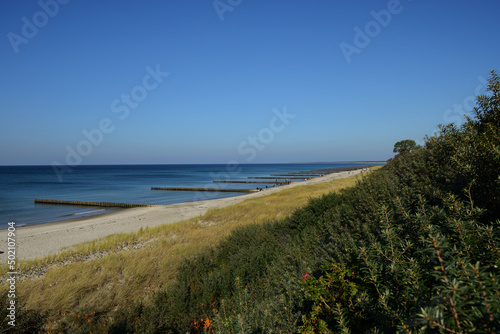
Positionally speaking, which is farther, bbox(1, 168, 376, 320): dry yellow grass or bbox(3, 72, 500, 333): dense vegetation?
bbox(1, 168, 376, 320): dry yellow grass

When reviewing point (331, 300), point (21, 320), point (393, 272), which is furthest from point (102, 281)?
point (393, 272)

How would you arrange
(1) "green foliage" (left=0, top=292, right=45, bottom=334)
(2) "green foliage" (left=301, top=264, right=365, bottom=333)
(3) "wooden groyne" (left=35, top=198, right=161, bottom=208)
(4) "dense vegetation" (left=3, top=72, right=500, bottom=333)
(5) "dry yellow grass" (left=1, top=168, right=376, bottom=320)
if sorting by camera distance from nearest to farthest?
1. (4) "dense vegetation" (left=3, top=72, right=500, bottom=333)
2. (2) "green foliage" (left=301, top=264, right=365, bottom=333)
3. (1) "green foliage" (left=0, top=292, right=45, bottom=334)
4. (5) "dry yellow grass" (left=1, top=168, right=376, bottom=320)
5. (3) "wooden groyne" (left=35, top=198, right=161, bottom=208)

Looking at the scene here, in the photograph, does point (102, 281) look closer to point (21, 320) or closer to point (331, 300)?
point (21, 320)

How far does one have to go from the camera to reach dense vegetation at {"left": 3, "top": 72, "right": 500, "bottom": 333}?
1350 millimetres

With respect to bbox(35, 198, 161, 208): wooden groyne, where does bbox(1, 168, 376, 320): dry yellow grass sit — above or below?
above

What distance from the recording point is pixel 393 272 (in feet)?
6.56

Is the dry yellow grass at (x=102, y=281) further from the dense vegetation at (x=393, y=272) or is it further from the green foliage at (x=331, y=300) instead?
the green foliage at (x=331, y=300)

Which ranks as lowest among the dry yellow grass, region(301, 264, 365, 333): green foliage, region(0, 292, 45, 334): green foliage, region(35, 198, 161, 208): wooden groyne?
region(35, 198, 161, 208): wooden groyne

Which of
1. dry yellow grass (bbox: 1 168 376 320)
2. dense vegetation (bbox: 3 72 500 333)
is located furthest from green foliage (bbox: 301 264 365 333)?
dry yellow grass (bbox: 1 168 376 320)

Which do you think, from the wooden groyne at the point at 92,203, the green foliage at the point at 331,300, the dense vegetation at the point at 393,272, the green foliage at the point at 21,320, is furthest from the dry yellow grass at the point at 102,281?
the wooden groyne at the point at 92,203

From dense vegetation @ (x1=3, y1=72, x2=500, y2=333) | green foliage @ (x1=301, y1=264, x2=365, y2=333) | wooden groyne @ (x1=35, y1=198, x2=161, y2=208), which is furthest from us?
wooden groyne @ (x1=35, y1=198, x2=161, y2=208)

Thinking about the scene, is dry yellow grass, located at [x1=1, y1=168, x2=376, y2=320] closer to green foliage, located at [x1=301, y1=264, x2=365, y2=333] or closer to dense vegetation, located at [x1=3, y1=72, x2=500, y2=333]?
dense vegetation, located at [x1=3, y1=72, x2=500, y2=333]

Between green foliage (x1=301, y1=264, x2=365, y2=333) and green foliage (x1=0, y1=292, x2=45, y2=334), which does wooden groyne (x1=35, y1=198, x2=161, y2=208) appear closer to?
green foliage (x1=0, y1=292, x2=45, y2=334)

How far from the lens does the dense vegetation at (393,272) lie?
1.35 m
